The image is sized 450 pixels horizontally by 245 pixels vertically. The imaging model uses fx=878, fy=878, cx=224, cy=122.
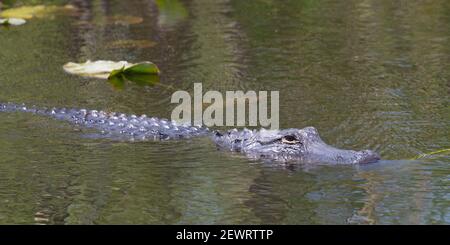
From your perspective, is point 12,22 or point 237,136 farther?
point 12,22

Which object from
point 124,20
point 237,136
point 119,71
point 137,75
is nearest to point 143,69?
point 137,75

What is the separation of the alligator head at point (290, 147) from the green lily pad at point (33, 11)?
6537mm

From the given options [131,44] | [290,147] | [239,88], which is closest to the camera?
[290,147]

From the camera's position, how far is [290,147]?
6.85 metres

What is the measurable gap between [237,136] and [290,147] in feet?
1.83

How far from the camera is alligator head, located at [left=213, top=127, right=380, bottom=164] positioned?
654 cm

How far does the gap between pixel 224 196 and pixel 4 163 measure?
193 cm

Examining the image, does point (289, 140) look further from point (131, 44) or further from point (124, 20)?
point (124, 20)

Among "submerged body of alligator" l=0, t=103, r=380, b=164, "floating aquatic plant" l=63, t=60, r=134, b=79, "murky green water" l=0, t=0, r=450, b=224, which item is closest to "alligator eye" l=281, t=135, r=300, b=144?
"submerged body of alligator" l=0, t=103, r=380, b=164

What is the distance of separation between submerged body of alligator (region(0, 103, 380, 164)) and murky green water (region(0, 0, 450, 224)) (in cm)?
15

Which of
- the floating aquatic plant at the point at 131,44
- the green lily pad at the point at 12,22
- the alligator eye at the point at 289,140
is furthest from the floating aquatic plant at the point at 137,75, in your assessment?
the green lily pad at the point at 12,22

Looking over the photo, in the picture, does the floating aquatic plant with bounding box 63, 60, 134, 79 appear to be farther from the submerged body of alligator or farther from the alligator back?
the alligator back

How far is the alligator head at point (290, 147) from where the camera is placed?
21.5 feet

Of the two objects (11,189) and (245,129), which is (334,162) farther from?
(11,189)
